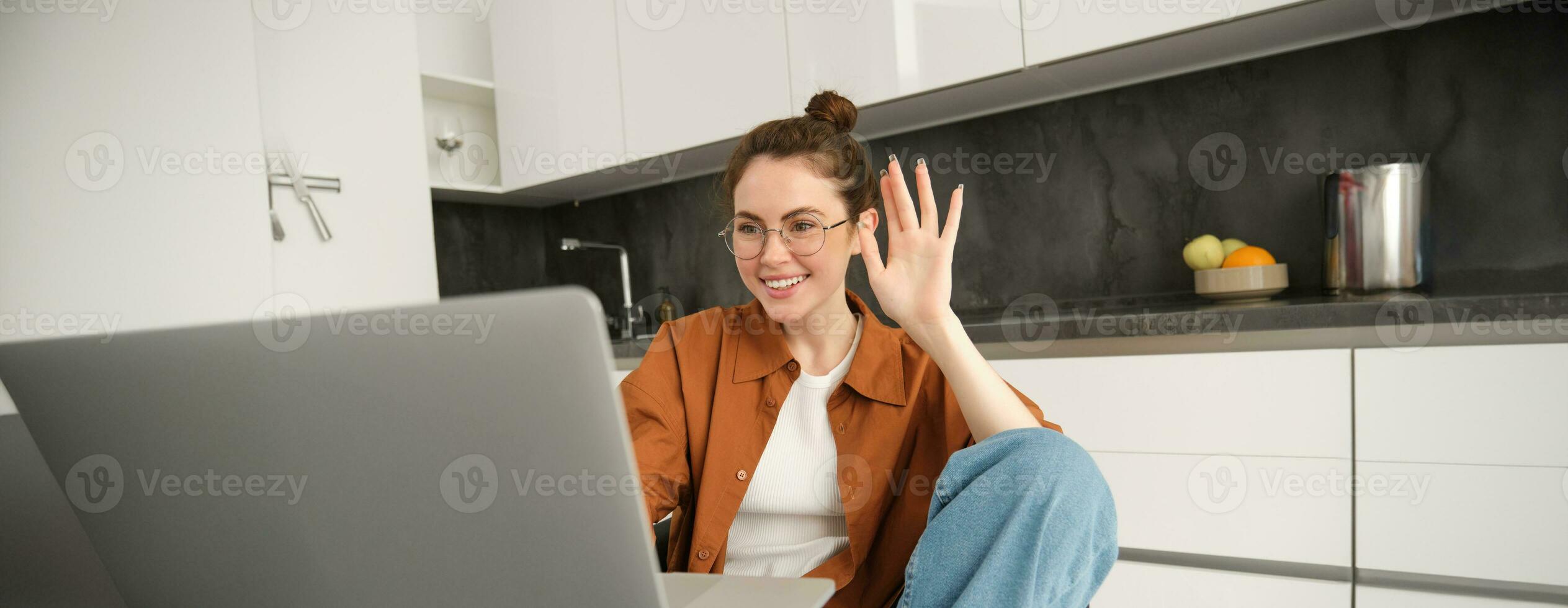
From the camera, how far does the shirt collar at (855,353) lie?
3.42 feet

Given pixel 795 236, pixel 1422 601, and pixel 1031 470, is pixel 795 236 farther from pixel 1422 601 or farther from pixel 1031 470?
pixel 1422 601

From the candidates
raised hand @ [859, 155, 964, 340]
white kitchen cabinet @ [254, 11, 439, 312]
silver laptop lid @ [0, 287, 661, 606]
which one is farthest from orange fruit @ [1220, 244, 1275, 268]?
white kitchen cabinet @ [254, 11, 439, 312]

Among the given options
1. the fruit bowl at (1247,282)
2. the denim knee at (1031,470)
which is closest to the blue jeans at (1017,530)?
the denim knee at (1031,470)

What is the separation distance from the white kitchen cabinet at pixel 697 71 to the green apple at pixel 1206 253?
1.04 meters

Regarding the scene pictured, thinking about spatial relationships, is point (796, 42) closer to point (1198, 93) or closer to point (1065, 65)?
point (1065, 65)

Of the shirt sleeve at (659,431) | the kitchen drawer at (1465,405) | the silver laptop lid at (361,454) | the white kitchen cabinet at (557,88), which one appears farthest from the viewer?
the white kitchen cabinet at (557,88)

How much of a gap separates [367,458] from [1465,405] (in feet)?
5.06

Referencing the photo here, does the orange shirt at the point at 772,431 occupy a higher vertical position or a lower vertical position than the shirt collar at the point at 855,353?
lower

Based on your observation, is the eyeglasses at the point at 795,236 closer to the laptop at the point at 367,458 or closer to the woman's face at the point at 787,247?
the woman's face at the point at 787,247

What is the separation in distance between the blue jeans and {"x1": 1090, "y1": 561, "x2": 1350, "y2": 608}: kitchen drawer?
2.83 ft

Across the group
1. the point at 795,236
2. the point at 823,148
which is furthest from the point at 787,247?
the point at 823,148

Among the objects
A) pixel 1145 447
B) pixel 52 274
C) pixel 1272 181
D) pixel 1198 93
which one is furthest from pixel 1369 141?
pixel 52 274

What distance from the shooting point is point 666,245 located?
293 centimetres

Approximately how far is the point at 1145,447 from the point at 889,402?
76 centimetres
